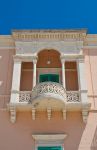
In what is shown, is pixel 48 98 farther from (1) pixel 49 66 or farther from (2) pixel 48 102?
(1) pixel 49 66

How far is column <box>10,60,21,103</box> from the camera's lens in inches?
664

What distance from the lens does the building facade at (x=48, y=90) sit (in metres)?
15.9

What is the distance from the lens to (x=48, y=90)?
16.5 m

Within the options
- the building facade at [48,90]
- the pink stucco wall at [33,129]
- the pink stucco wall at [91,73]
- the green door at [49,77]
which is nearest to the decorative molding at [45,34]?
the building facade at [48,90]

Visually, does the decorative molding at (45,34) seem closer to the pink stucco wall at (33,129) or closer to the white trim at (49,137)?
the pink stucco wall at (33,129)

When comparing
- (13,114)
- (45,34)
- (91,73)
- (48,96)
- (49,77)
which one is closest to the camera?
(48,96)

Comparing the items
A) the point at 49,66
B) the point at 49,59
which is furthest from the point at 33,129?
the point at 49,59

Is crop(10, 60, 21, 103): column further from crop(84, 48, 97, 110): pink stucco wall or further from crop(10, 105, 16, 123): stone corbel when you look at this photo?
crop(84, 48, 97, 110): pink stucco wall

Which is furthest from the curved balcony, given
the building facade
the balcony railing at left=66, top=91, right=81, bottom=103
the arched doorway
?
the arched doorway

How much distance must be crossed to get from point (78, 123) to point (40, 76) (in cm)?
432

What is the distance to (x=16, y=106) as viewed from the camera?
648 inches

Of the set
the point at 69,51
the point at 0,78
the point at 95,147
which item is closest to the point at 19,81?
the point at 0,78

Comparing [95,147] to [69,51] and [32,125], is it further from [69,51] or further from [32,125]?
[69,51]

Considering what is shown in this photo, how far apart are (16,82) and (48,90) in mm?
2315
